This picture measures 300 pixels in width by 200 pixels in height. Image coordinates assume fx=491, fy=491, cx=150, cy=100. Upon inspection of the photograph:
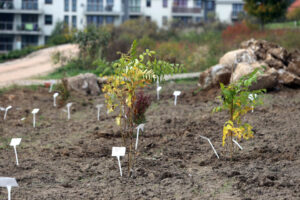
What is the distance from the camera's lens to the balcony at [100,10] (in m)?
51.1

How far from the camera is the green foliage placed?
27453 mm

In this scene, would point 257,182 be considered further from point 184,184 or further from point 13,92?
point 13,92

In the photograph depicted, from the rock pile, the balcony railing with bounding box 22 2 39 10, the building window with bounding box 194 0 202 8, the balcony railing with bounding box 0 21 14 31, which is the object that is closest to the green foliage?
the rock pile

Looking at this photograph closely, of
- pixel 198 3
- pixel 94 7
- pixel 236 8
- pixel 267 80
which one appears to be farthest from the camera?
pixel 236 8

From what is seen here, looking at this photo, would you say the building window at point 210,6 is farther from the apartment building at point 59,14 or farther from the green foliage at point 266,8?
the green foliage at point 266,8

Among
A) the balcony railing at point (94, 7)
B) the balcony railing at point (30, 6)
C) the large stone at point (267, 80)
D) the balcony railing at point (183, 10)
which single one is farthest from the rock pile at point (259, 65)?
the balcony railing at point (30, 6)

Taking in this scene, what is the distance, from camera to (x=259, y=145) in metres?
6.70

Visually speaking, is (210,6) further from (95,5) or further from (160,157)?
(160,157)

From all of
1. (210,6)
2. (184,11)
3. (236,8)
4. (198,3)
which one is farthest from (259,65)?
(210,6)

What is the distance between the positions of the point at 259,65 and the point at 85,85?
4.35 m

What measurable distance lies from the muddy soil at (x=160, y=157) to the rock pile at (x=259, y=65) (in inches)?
36.1

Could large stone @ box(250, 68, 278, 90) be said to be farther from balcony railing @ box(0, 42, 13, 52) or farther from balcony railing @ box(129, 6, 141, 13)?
balcony railing @ box(0, 42, 13, 52)

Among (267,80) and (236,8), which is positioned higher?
(236,8)

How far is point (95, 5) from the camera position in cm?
5150
